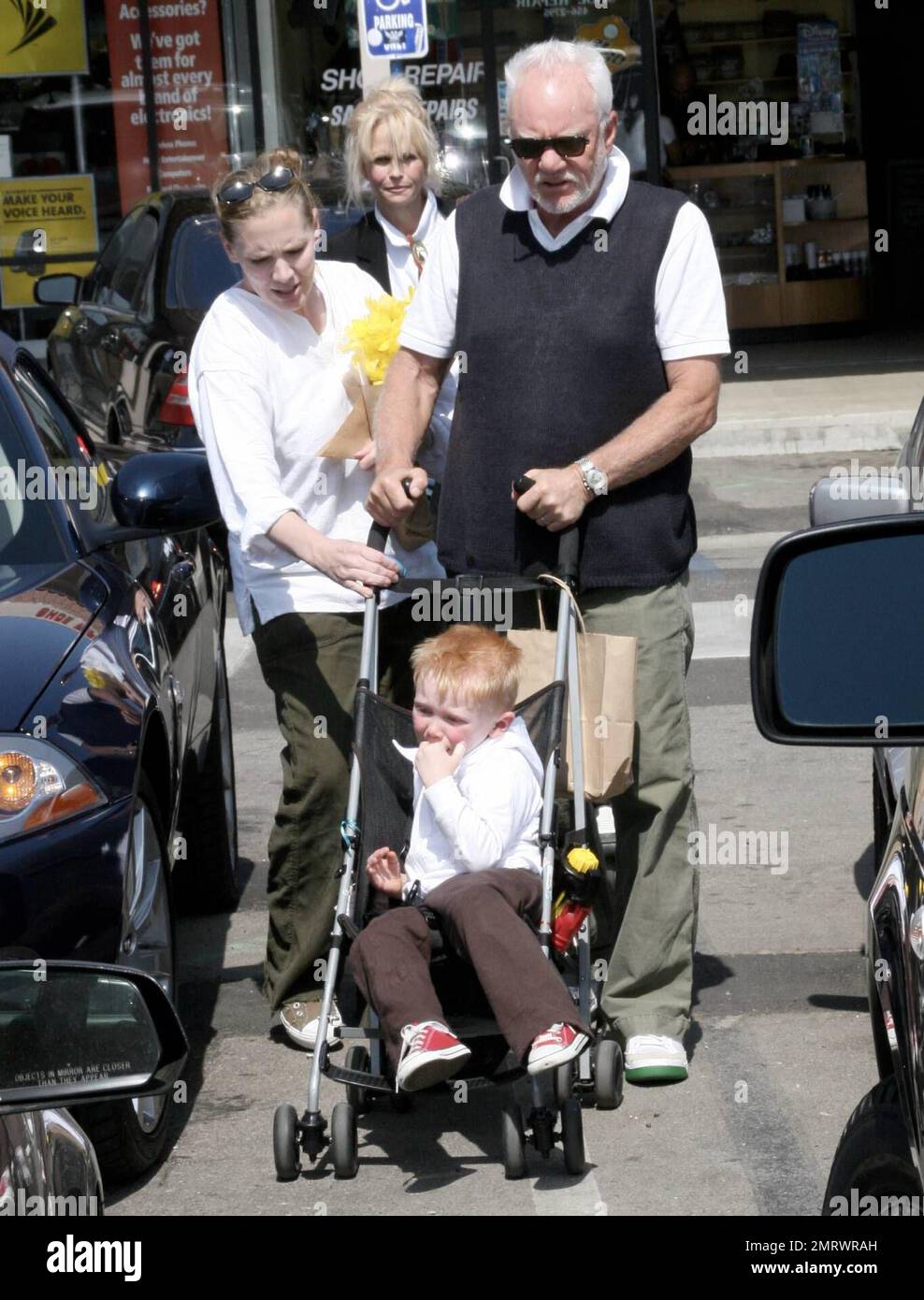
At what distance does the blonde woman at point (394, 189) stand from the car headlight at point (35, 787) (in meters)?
1.82

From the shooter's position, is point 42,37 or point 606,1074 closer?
point 606,1074

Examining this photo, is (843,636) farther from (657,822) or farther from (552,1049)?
(657,822)

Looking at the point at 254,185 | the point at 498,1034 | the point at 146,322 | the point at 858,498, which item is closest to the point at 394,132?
the point at 254,185

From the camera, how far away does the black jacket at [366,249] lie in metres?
5.24

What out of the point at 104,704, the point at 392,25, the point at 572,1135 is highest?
the point at 392,25

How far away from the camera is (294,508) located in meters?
4.56

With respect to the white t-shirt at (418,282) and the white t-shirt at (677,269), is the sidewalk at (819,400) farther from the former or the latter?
the white t-shirt at (677,269)

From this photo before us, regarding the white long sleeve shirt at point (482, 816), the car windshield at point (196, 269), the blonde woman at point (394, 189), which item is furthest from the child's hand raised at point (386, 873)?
the car windshield at point (196, 269)

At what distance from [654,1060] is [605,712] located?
0.83 meters

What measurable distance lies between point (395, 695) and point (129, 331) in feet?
18.6

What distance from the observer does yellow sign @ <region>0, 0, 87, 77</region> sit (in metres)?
15.6

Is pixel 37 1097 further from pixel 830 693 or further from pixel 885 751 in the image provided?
pixel 885 751

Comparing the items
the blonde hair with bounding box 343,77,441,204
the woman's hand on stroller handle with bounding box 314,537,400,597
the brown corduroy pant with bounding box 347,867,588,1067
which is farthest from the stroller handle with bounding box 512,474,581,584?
the blonde hair with bounding box 343,77,441,204
